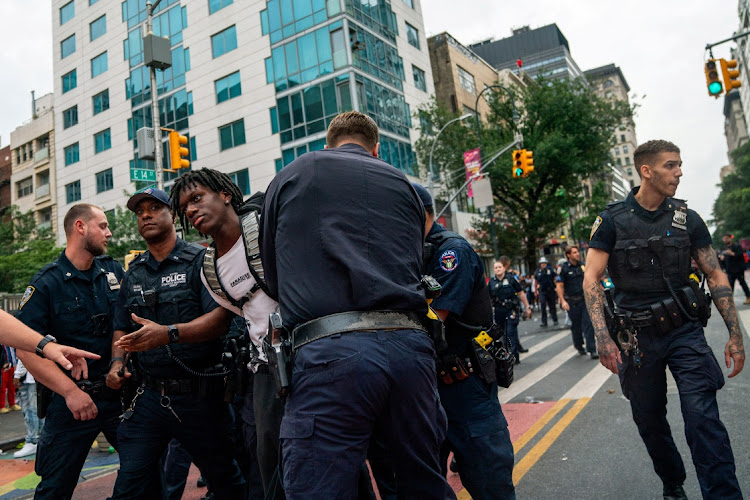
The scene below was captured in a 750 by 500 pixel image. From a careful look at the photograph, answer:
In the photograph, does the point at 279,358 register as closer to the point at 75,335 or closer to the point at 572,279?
the point at 75,335

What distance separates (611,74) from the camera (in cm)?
12712

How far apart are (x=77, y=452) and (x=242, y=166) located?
2769 centimetres

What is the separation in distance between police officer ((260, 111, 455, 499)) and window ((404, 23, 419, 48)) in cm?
3398

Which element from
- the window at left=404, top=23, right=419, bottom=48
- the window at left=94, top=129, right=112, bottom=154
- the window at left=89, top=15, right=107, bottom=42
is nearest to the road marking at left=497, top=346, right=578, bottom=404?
the window at left=404, top=23, right=419, bottom=48

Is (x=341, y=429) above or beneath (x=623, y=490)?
above

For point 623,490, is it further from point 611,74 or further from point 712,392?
point 611,74

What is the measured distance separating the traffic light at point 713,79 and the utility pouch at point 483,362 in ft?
50.2

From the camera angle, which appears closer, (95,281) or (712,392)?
(712,392)

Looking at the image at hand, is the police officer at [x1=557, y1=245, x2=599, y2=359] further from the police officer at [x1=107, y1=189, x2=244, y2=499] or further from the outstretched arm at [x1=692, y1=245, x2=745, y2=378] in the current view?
the police officer at [x1=107, y1=189, x2=244, y2=499]

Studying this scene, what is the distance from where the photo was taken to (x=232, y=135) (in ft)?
99.6

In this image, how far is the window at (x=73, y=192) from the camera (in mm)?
37872

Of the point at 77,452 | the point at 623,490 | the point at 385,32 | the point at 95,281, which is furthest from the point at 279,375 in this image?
the point at 385,32

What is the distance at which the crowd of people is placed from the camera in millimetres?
1873

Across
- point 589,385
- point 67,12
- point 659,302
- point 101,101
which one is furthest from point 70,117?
point 659,302
